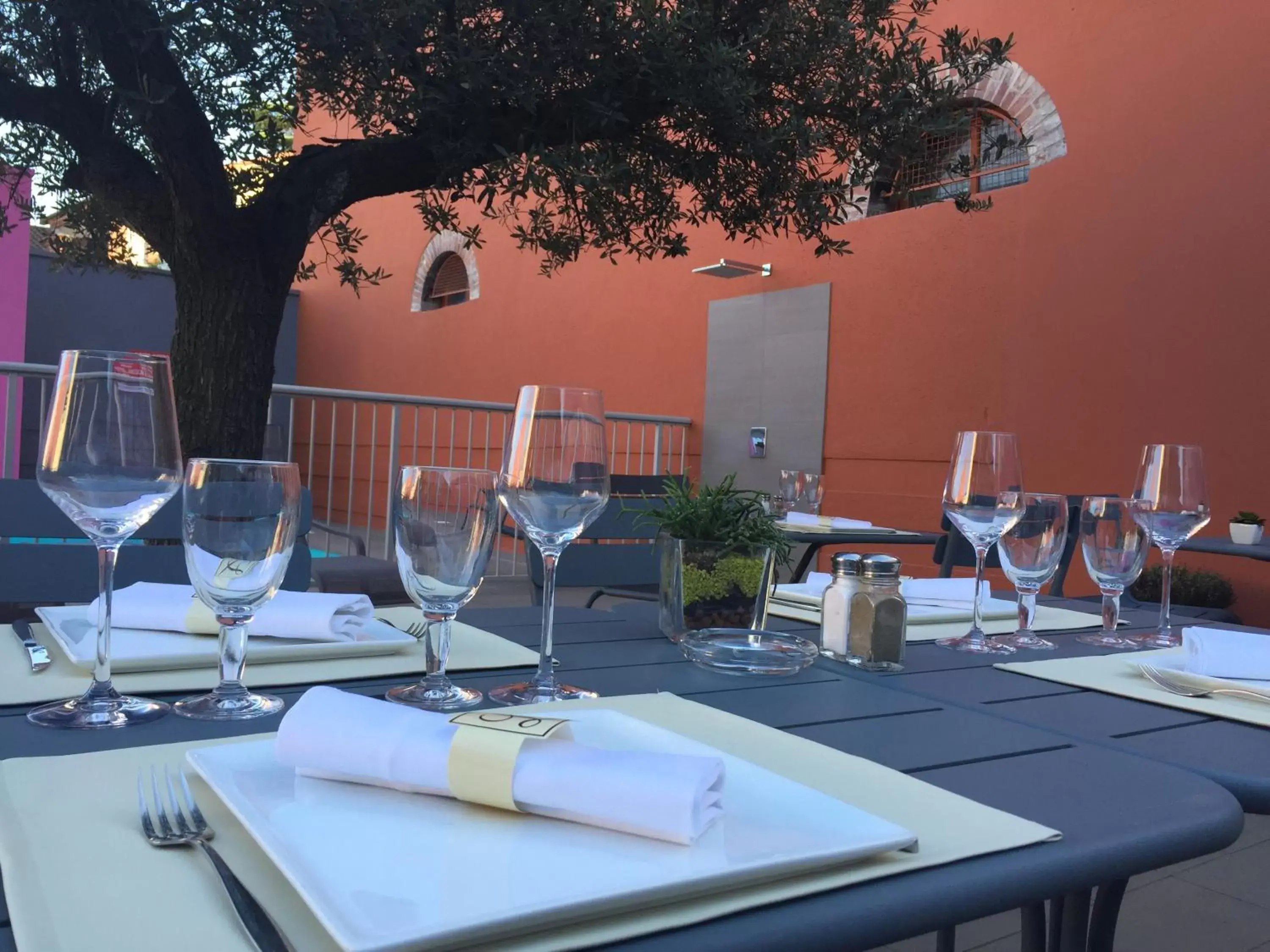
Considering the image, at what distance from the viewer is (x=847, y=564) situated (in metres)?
1.10

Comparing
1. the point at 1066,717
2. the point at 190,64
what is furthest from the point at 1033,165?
the point at 1066,717

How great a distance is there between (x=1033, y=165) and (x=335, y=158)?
11.7 ft

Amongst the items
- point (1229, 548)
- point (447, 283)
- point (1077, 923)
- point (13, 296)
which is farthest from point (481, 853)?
point (13, 296)

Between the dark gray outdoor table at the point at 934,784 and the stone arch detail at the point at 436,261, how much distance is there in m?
8.49

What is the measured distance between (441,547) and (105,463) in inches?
10.2

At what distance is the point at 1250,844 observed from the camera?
250cm

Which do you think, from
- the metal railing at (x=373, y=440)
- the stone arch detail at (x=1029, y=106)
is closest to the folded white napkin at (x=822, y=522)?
the metal railing at (x=373, y=440)

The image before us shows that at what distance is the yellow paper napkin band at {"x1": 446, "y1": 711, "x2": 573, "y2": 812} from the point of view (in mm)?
508

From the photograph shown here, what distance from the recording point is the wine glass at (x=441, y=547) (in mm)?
804

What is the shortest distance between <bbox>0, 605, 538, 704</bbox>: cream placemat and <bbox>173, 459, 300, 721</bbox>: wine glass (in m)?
0.09

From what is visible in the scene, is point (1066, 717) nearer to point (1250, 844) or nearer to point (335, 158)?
point (1250, 844)

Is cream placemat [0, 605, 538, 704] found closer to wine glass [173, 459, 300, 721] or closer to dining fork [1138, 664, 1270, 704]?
wine glass [173, 459, 300, 721]

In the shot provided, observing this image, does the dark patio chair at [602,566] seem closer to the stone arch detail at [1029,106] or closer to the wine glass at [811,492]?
the wine glass at [811,492]

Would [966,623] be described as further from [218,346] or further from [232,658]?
[218,346]
